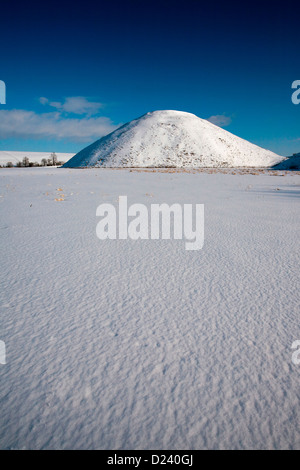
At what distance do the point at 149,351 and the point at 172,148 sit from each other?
6254 cm

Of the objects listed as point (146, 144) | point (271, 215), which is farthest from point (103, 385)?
point (146, 144)

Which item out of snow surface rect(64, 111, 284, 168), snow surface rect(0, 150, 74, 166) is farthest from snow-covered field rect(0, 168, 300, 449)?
snow surface rect(0, 150, 74, 166)

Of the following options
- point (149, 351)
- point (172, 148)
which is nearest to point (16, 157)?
point (172, 148)

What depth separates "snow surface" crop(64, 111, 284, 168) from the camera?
5575 centimetres

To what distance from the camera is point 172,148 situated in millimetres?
59719

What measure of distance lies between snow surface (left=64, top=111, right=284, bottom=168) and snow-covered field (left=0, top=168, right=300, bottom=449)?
171 ft

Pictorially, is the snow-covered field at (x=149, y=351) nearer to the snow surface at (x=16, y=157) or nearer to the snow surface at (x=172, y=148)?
the snow surface at (x=172, y=148)

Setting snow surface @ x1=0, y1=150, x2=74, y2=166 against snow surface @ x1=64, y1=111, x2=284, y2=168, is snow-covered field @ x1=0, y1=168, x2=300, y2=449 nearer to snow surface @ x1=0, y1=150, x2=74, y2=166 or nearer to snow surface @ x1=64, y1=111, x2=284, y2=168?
snow surface @ x1=64, y1=111, x2=284, y2=168

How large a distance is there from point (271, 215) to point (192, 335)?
4598mm

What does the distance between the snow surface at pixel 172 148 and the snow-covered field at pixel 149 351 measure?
52223 millimetres

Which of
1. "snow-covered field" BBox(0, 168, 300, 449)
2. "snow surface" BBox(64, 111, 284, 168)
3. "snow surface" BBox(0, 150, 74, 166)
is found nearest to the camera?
"snow-covered field" BBox(0, 168, 300, 449)

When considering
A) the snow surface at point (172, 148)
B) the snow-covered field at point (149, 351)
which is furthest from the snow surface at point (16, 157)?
the snow-covered field at point (149, 351)

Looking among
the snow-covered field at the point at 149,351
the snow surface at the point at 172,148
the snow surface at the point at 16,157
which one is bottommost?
the snow-covered field at the point at 149,351

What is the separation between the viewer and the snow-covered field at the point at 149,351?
3.41 feet
